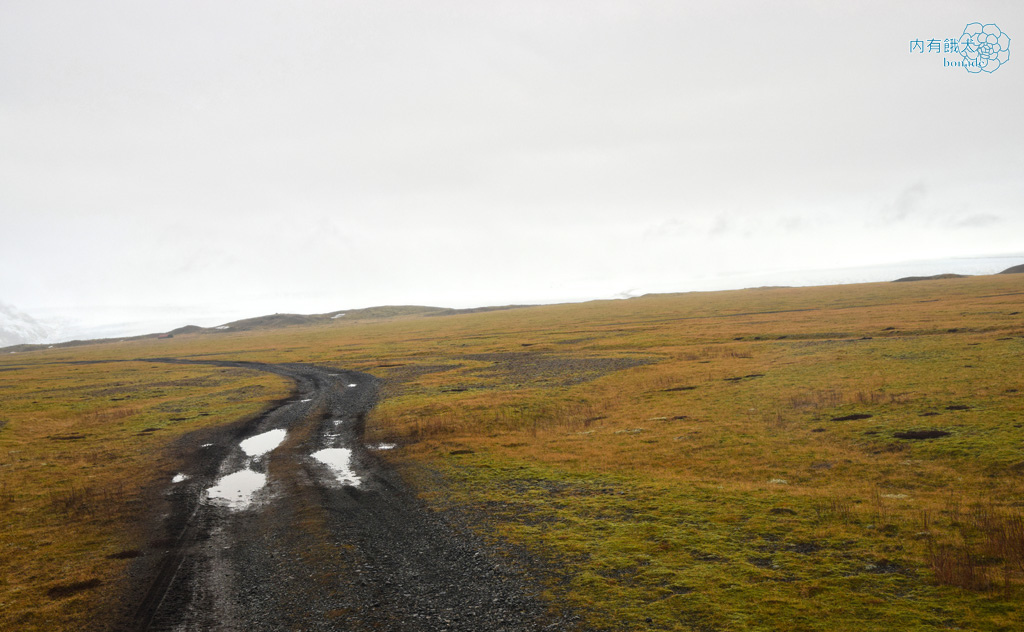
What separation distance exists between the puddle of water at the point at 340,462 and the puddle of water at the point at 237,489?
10.6 ft

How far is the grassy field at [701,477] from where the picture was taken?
13.8 metres

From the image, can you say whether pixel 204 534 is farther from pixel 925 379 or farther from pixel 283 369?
pixel 283 369

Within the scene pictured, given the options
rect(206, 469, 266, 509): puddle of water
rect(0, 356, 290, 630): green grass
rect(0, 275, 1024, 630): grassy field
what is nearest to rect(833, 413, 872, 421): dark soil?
rect(0, 275, 1024, 630): grassy field

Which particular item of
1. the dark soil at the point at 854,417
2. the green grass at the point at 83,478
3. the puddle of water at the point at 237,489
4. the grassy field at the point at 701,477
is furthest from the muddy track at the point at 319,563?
the dark soil at the point at 854,417

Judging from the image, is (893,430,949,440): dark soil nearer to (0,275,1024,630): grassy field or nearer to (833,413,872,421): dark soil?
(0,275,1024,630): grassy field

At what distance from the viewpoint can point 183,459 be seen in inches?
1302

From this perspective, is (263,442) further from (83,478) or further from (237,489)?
Result: (237,489)

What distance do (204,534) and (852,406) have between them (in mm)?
31744

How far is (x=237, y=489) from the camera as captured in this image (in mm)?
26172

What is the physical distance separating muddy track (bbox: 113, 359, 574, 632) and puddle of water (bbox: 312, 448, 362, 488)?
148 mm

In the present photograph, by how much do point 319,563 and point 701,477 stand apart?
1489cm

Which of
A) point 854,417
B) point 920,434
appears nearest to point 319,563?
point 920,434

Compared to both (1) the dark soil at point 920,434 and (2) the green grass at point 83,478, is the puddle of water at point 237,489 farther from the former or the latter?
(1) the dark soil at point 920,434

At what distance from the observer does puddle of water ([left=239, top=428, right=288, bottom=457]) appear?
3406 cm
